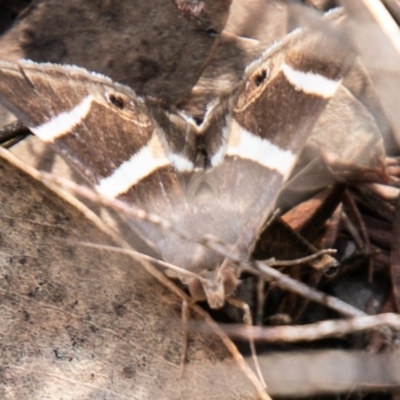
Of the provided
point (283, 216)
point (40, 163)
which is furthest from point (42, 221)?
point (283, 216)

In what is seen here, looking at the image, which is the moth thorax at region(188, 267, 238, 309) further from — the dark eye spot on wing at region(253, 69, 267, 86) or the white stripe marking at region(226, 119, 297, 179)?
the dark eye spot on wing at region(253, 69, 267, 86)

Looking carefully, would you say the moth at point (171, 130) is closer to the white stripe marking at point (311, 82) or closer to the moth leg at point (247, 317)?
the white stripe marking at point (311, 82)

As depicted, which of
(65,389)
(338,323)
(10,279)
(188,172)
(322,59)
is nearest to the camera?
(338,323)

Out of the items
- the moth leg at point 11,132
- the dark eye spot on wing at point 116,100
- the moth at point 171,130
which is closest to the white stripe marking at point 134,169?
the moth at point 171,130

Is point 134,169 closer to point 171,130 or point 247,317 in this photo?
point 171,130

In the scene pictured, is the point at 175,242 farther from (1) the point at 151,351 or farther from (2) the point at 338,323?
(2) the point at 338,323
